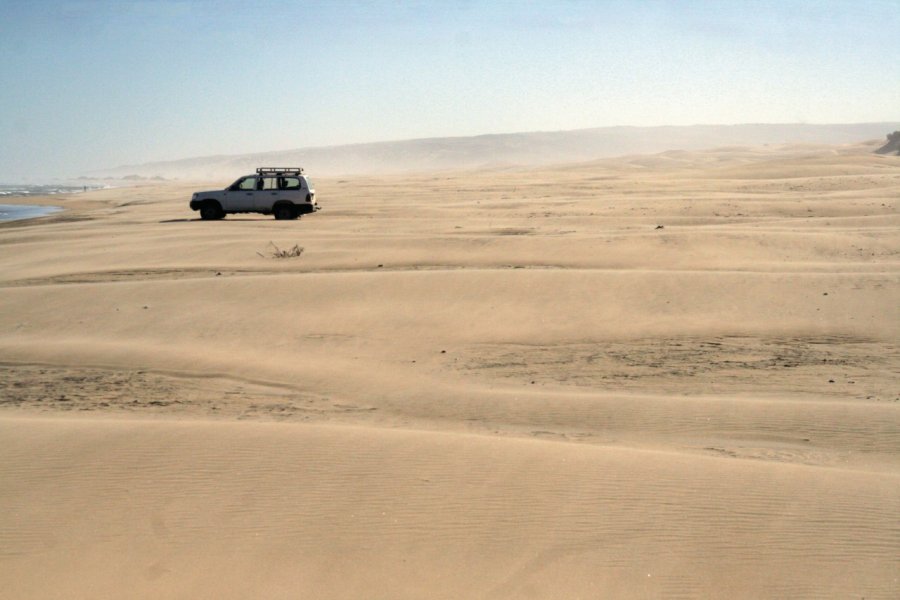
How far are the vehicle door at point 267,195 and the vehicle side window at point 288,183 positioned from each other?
13 centimetres

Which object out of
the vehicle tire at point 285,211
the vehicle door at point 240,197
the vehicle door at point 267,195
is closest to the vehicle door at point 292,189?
the vehicle door at point 267,195

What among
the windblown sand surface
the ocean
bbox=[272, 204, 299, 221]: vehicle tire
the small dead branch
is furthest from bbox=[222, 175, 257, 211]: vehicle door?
the ocean

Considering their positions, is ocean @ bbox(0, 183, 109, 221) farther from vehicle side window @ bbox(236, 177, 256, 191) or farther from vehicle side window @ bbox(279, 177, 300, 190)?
vehicle side window @ bbox(279, 177, 300, 190)

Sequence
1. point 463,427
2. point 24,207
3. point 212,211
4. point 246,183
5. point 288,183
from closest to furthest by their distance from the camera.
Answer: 1. point 463,427
2. point 288,183
3. point 212,211
4. point 246,183
5. point 24,207

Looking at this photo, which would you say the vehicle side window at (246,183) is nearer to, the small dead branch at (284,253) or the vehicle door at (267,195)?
the vehicle door at (267,195)

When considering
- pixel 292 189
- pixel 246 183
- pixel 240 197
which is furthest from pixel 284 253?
pixel 246 183

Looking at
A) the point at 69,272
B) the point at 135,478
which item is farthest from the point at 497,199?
the point at 135,478

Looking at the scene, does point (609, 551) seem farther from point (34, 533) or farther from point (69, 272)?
point (69, 272)

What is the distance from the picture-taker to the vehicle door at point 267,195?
2489cm

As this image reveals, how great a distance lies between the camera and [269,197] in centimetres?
2494

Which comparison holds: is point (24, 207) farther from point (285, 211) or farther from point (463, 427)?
point (463, 427)

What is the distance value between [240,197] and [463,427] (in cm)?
2003

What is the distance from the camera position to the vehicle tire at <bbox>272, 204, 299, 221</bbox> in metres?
25.0

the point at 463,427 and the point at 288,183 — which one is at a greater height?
the point at 288,183
